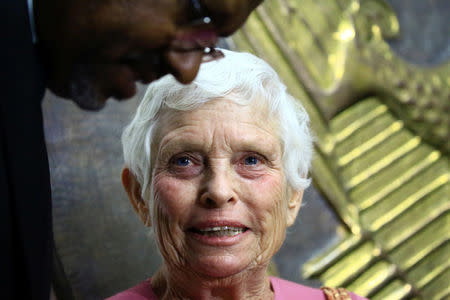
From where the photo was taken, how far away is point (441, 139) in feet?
6.23

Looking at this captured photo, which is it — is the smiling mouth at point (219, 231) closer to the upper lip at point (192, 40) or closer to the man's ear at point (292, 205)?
the man's ear at point (292, 205)

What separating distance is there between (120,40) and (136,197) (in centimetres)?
79

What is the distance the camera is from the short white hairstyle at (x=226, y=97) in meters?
1.11

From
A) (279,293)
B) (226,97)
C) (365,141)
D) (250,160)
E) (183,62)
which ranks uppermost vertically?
(183,62)

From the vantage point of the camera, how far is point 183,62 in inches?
22.0

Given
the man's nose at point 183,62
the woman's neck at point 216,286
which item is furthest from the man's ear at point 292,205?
the man's nose at point 183,62

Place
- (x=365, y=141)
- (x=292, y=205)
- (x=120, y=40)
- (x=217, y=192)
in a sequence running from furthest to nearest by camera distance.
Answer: (x=365, y=141), (x=292, y=205), (x=217, y=192), (x=120, y=40)

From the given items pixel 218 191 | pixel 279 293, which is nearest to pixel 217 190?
pixel 218 191

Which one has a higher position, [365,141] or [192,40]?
[192,40]

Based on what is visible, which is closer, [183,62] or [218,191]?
[183,62]

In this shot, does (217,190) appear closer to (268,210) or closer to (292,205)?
(268,210)

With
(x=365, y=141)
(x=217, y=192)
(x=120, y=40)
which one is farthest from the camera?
(x=365, y=141)

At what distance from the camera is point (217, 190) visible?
3.45ft

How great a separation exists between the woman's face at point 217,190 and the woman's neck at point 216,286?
28 mm
